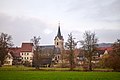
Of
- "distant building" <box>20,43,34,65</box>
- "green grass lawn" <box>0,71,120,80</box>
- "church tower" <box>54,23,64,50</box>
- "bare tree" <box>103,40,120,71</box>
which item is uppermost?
"church tower" <box>54,23,64,50</box>

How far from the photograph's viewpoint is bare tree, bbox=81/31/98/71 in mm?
58250

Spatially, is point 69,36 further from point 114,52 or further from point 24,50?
point 24,50

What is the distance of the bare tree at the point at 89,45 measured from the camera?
5825cm

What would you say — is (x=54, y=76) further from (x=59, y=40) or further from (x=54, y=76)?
(x=59, y=40)

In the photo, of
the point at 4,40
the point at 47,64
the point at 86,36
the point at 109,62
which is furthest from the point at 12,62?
the point at 109,62

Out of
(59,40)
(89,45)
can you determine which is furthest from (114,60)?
(59,40)

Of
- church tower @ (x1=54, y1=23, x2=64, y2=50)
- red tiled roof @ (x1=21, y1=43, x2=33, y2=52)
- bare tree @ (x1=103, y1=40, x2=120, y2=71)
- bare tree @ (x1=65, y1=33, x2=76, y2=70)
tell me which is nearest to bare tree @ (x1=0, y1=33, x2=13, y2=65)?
A: bare tree @ (x1=65, y1=33, x2=76, y2=70)

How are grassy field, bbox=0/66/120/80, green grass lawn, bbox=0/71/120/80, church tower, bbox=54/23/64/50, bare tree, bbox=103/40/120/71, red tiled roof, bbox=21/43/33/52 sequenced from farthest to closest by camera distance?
church tower, bbox=54/23/64/50 → red tiled roof, bbox=21/43/33/52 → bare tree, bbox=103/40/120/71 → grassy field, bbox=0/66/120/80 → green grass lawn, bbox=0/71/120/80

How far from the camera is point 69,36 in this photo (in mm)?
61844

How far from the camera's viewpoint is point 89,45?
59062mm

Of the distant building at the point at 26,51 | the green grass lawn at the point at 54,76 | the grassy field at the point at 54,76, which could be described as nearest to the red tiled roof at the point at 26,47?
the distant building at the point at 26,51

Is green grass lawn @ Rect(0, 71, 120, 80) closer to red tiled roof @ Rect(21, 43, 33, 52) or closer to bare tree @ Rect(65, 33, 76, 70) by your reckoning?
bare tree @ Rect(65, 33, 76, 70)

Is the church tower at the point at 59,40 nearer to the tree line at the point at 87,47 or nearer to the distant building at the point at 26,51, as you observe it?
the distant building at the point at 26,51

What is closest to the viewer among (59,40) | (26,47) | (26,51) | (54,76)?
(54,76)
